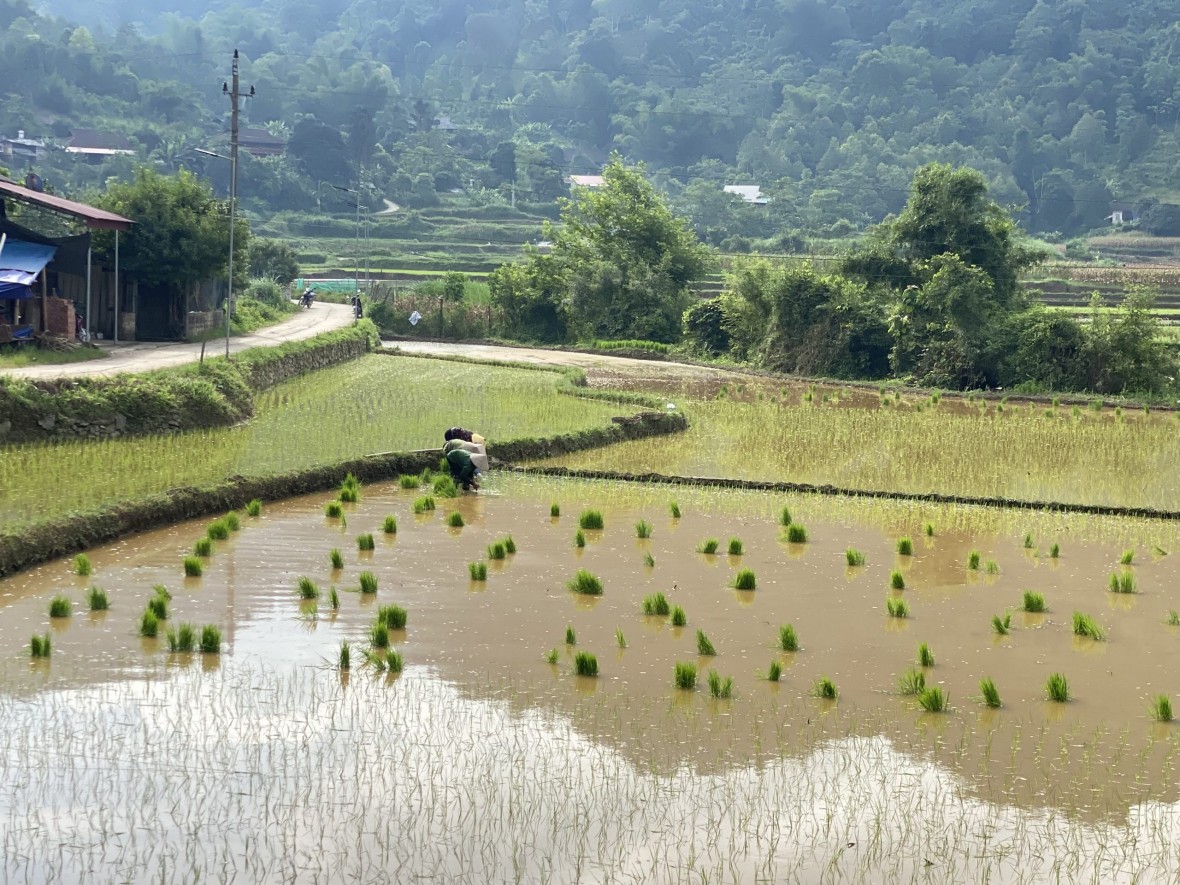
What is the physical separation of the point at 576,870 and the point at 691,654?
320 centimetres

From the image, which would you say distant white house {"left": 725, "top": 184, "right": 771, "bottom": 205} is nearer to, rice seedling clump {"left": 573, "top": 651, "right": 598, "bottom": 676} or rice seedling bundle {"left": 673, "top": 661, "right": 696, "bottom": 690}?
rice seedling clump {"left": 573, "top": 651, "right": 598, "bottom": 676}

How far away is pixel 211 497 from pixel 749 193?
83.9m

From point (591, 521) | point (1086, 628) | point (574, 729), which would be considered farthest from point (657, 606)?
point (591, 521)

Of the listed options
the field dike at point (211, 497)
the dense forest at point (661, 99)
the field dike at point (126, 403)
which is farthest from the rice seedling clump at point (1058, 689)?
Answer: the dense forest at point (661, 99)

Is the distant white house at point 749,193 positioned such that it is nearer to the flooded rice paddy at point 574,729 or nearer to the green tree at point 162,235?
the green tree at point 162,235

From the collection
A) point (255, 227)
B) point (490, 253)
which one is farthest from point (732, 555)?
point (255, 227)

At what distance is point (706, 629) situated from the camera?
9.57 m

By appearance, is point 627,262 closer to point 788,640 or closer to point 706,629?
point 706,629

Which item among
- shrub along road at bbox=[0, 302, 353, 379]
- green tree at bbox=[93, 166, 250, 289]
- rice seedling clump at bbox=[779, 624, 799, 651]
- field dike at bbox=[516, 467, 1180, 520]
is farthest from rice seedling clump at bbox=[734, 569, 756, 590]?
green tree at bbox=[93, 166, 250, 289]

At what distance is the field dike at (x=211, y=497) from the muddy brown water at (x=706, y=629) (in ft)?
0.68

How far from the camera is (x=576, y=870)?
5836 mm

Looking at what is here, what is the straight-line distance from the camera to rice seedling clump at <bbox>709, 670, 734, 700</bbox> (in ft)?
26.1

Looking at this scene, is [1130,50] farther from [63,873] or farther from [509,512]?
[63,873]

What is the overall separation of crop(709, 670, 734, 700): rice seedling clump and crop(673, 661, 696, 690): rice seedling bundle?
103 mm
